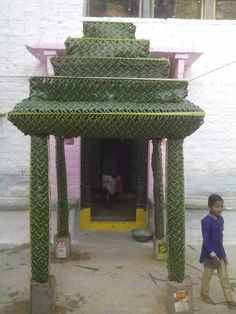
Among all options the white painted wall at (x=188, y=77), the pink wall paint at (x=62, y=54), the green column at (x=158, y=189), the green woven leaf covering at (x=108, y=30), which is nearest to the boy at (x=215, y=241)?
the green column at (x=158, y=189)

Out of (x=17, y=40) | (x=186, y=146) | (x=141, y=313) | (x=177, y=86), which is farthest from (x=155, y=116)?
(x=17, y=40)

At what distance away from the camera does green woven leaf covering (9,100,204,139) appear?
5.27 m

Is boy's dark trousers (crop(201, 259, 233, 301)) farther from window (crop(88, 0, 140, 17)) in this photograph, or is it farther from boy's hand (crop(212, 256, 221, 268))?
window (crop(88, 0, 140, 17))

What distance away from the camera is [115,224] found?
33.3ft

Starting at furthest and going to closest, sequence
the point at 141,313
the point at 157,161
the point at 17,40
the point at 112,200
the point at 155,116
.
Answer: the point at 112,200 < the point at 17,40 < the point at 157,161 < the point at 141,313 < the point at 155,116

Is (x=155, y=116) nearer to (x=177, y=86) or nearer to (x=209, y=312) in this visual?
(x=177, y=86)

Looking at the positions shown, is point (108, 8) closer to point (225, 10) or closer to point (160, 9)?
point (160, 9)

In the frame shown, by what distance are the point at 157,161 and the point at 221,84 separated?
2844 mm

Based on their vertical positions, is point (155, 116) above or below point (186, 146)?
above

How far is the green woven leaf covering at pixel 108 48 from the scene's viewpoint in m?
6.50

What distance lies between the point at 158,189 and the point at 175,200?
256cm

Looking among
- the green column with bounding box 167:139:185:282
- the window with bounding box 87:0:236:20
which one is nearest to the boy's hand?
the green column with bounding box 167:139:185:282

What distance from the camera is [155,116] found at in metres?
5.31

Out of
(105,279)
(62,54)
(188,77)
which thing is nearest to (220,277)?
(105,279)
